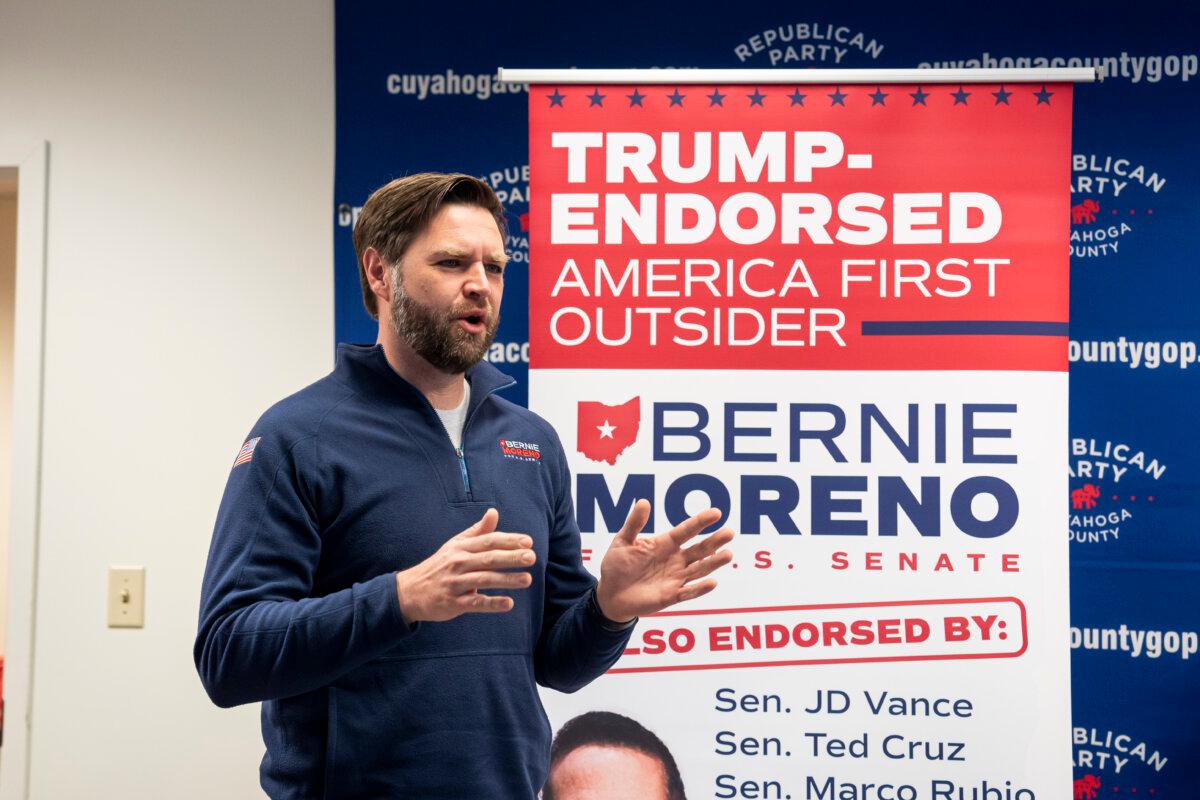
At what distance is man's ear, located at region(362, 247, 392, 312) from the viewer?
1.42 m

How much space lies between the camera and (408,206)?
4.56 ft

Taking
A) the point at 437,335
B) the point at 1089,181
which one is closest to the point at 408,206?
the point at 437,335

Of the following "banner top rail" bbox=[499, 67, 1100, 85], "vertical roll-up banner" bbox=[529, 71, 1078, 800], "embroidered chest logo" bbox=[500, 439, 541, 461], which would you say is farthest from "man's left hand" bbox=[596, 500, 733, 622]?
"banner top rail" bbox=[499, 67, 1100, 85]

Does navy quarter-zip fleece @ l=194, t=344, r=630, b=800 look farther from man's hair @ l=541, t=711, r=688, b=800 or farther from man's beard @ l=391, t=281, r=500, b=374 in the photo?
man's hair @ l=541, t=711, r=688, b=800

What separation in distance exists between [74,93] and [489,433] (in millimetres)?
1732

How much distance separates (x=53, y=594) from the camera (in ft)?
7.94

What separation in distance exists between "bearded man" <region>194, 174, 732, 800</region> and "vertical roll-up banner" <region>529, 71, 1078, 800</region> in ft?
1.76

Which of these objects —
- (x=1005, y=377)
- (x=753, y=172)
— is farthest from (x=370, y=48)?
(x=1005, y=377)

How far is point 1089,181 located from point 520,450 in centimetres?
167

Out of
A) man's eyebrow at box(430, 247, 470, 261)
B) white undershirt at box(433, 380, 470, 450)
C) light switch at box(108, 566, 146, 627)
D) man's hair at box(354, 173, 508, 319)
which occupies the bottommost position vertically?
light switch at box(108, 566, 146, 627)

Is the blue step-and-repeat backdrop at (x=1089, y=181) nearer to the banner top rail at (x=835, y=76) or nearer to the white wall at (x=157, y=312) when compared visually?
the white wall at (x=157, y=312)

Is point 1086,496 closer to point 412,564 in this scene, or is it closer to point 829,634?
point 829,634

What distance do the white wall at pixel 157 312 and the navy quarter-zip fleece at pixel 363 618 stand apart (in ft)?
3.88

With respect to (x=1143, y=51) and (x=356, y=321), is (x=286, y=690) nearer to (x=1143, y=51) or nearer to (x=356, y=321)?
(x=356, y=321)
